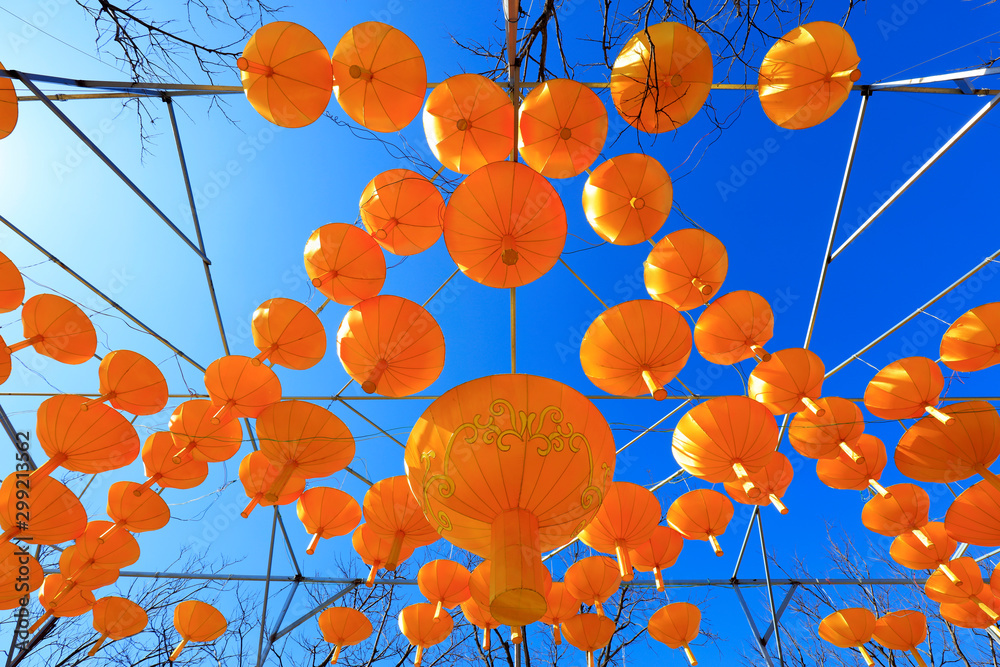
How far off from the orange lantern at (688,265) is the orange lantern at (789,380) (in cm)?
125

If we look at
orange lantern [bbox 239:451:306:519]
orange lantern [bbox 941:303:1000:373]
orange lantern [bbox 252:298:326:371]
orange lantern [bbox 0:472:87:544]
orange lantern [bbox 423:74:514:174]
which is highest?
orange lantern [bbox 423:74:514:174]

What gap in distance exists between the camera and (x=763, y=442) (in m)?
5.81

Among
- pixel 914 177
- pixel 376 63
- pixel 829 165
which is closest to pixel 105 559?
pixel 376 63

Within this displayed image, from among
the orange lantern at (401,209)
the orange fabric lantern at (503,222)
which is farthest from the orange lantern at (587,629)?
the orange lantern at (401,209)

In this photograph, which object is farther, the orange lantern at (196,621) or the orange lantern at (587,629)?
the orange lantern at (587,629)

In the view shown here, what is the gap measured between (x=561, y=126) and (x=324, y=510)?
21.8ft

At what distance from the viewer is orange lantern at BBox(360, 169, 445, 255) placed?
19.2 feet

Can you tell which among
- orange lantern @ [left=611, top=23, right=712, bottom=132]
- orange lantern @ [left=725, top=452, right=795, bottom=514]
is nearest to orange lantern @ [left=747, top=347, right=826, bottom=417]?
orange lantern @ [left=725, top=452, right=795, bottom=514]

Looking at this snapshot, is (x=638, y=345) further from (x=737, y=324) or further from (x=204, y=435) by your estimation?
(x=204, y=435)

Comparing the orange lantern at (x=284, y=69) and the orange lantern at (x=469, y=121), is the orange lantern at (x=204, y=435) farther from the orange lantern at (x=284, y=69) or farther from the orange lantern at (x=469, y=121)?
the orange lantern at (x=469, y=121)

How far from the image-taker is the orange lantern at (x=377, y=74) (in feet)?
16.2

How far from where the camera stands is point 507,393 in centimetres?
398

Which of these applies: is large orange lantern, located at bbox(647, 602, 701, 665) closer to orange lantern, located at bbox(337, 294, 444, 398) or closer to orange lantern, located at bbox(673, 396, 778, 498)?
orange lantern, located at bbox(673, 396, 778, 498)

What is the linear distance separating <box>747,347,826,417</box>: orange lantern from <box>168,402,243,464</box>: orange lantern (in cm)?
724
